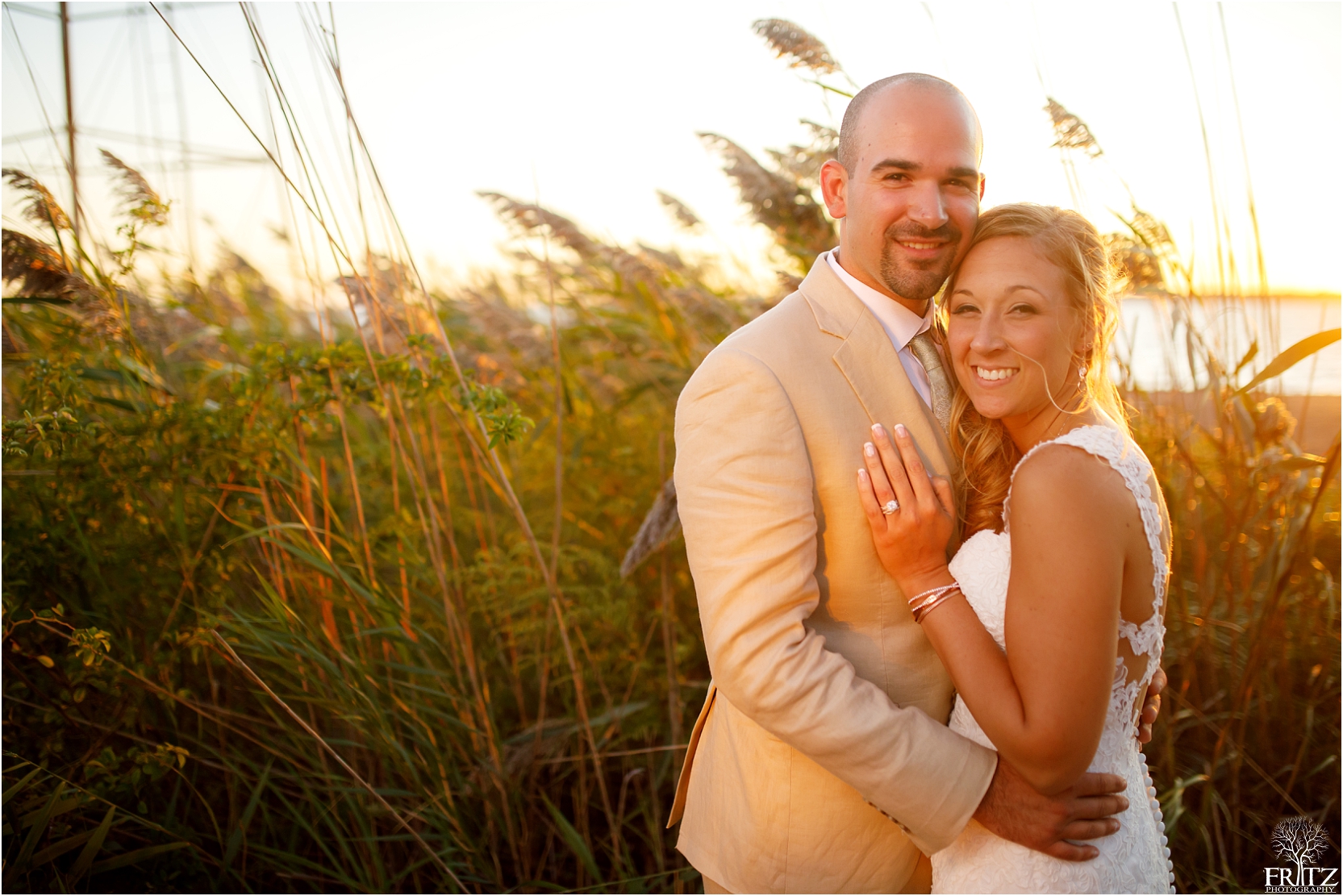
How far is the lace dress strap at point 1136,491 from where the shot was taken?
155cm

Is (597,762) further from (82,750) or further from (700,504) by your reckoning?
(82,750)

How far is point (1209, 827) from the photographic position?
2615 millimetres

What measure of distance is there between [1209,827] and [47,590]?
12.4 feet

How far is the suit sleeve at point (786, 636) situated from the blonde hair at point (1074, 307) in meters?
0.43

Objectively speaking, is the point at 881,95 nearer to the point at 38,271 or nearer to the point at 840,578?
the point at 840,578

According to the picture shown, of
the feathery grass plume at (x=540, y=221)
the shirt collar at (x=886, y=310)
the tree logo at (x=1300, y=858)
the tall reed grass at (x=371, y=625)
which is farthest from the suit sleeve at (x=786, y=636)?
the tree logo at (x=1300, y=858)

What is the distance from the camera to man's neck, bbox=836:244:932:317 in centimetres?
184

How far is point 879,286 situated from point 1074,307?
41cm

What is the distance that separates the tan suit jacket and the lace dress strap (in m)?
0.27

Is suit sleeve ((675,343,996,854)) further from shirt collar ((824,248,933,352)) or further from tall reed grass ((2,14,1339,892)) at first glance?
tall reed grass ((2,14,1339,892))

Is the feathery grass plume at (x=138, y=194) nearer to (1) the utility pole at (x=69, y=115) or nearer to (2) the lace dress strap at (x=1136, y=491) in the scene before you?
(1) the utility pole at (x=69, y=115)

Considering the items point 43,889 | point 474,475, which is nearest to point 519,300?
point 474,475

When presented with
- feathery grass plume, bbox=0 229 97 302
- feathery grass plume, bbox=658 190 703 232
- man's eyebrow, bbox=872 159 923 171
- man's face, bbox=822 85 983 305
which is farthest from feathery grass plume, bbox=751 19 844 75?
feathery grass plume, bbox=0 229 97 302

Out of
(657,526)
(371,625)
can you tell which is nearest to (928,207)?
(657,526)
